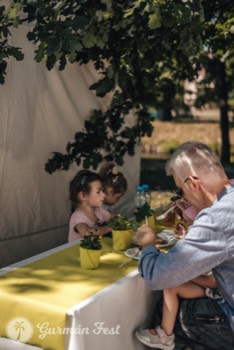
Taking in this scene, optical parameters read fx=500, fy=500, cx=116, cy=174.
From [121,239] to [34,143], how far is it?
2027mm

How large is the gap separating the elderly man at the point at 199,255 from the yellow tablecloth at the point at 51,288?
0.95ft

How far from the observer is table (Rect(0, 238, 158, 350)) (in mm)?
2170

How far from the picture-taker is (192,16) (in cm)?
369

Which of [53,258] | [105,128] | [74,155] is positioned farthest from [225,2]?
[53,258]

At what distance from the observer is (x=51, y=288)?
2.37 metres

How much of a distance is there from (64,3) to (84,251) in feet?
5.86

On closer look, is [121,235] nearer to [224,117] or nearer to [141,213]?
[141,213]

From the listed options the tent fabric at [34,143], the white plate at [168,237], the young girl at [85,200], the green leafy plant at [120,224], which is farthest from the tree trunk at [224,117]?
the green leafy plant at [120,224]

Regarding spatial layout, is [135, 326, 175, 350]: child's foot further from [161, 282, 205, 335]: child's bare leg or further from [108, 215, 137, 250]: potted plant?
[108, 215, 137, 250]: potted plant

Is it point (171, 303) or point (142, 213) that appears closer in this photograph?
point (171, 303)

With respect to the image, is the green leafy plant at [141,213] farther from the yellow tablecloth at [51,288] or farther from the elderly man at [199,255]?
the elderly man at [199,255]

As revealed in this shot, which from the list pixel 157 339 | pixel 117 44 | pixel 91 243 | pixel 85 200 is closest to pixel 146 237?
pixel 91 243

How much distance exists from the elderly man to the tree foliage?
4.30 ft

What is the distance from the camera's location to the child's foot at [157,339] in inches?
101
